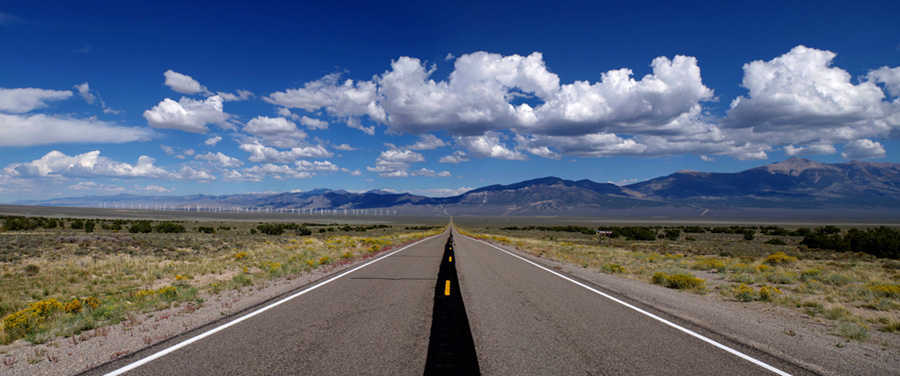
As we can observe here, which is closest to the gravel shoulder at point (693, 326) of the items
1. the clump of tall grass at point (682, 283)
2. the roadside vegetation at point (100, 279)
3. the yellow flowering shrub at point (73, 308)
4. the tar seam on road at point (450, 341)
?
the roadside vegetation at point (100, 279)

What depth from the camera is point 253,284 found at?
12.7 m

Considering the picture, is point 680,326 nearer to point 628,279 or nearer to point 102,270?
point 628,279

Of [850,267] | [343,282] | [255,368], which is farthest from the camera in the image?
[850,267]

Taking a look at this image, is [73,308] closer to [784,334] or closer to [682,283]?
[784,334]

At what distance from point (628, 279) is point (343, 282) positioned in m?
10.1

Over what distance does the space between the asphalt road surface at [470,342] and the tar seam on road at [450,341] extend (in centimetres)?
9

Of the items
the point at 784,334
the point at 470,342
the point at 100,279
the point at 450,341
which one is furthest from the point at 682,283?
the point at 100,279

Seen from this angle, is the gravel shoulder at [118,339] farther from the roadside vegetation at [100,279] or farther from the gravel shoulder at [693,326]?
the roadside vegetation at [100,279]

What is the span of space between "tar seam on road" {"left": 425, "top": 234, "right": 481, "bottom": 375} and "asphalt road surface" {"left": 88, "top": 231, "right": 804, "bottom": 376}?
86mm

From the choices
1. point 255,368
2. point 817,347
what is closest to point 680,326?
point 817,347

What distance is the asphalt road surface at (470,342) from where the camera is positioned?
203 inches

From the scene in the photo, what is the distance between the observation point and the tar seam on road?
5.02 m

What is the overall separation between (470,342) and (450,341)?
0.29m

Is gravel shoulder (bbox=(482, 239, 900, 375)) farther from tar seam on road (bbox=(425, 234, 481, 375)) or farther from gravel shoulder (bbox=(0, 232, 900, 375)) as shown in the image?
tar seam on road (bbox=(425, 234, 481, 375))
